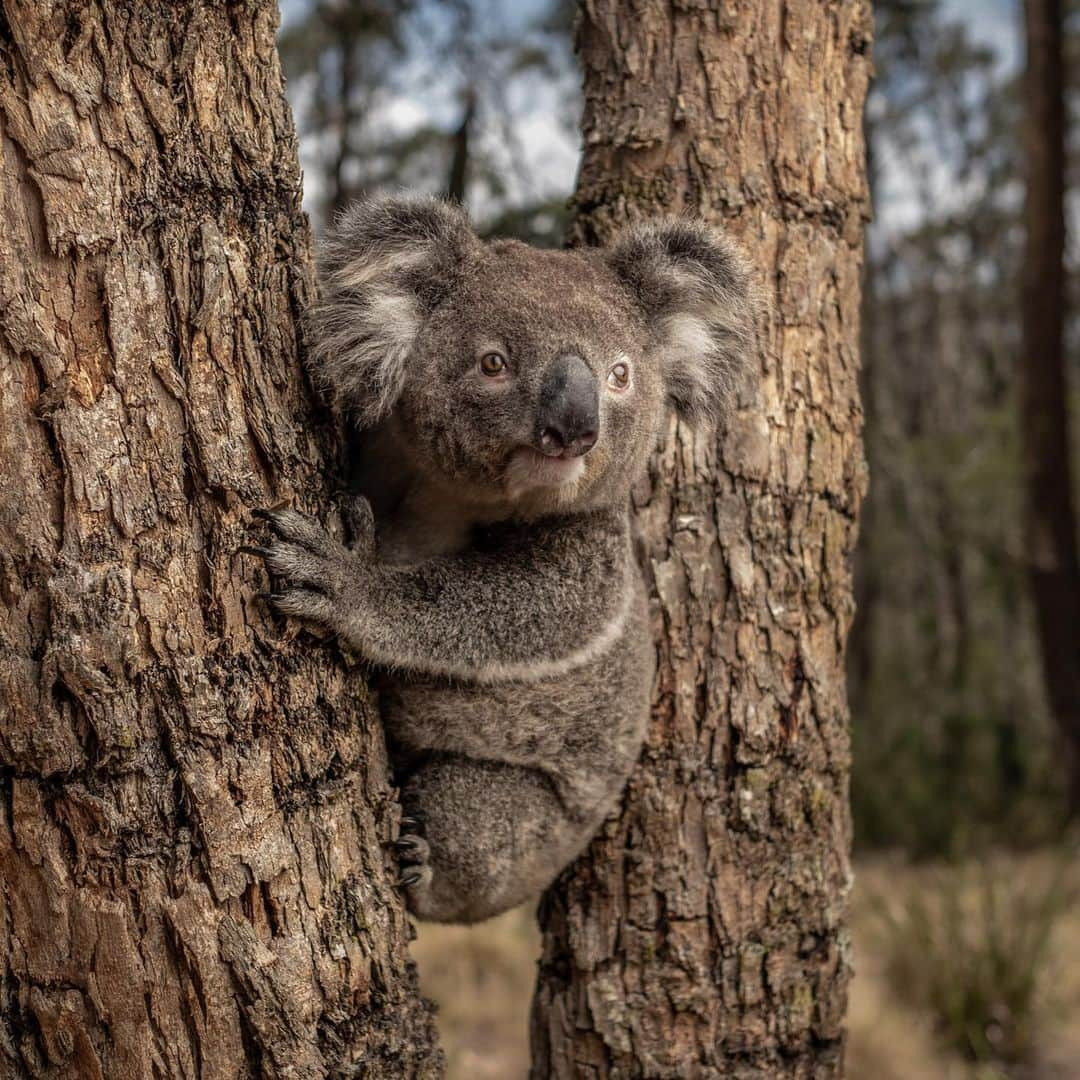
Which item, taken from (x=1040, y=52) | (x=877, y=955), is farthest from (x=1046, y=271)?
(x=877, y=955)

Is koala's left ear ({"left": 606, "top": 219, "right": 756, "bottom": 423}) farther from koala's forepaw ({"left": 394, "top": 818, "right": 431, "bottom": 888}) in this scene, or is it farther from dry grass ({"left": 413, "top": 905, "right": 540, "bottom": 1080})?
dry grass ({"left": 413, "top": 905, "right": 540, "bottom": 1080})

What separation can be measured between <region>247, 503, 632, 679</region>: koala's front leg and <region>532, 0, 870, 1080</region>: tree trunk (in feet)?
0.93

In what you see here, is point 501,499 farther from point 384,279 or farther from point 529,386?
point 384,279

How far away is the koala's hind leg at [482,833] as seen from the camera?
115 inches

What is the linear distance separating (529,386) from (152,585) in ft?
3.12

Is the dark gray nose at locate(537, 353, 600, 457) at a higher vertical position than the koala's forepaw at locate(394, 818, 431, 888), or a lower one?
higher

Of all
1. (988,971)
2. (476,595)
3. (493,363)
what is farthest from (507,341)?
(988,971)

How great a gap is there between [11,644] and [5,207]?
2.49 feet

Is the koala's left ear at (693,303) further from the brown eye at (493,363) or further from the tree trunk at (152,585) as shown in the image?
the tree trunk at (152,585)

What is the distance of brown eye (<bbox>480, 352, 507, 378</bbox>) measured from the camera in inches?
103

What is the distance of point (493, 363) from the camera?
8.60 ft

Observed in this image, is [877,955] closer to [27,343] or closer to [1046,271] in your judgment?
[1046,271]

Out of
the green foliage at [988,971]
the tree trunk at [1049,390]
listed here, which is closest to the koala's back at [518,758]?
the green foliage at [988,971]

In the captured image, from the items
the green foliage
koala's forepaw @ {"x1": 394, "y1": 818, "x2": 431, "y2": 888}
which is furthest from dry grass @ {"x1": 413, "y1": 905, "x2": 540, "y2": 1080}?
koala's forepaw @ {"x1": 394, "y1": 818, "x2": 431, "y2": 888}
